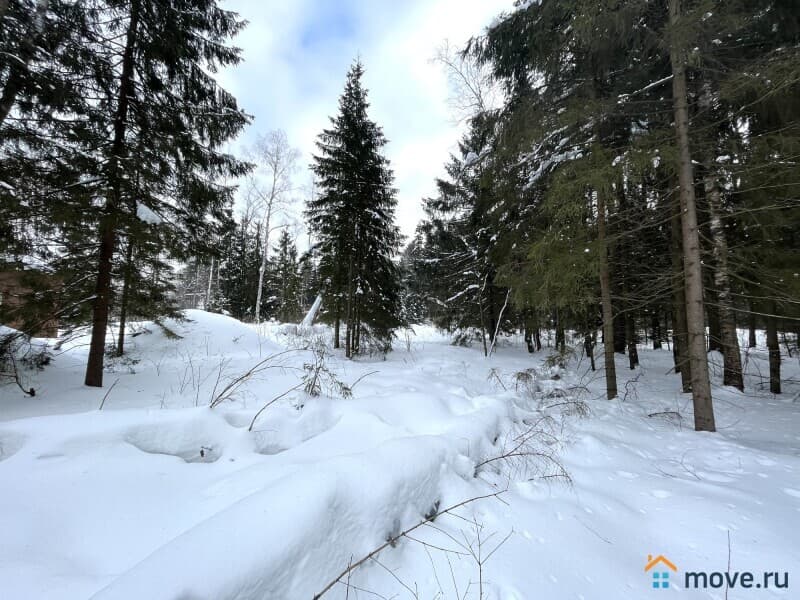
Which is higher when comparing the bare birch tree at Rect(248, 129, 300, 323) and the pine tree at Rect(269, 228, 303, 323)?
the bare birch tree at Rect(248, 129, 300, 323)

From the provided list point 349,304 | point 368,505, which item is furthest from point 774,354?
point 349,304

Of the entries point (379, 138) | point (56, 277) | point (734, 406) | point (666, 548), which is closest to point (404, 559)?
point (666, 548)

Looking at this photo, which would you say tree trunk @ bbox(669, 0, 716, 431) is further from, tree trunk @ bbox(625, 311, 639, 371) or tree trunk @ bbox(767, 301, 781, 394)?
tree trunk @ bbox(625, 311, 639, 371)

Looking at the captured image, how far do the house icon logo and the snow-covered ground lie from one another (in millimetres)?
42

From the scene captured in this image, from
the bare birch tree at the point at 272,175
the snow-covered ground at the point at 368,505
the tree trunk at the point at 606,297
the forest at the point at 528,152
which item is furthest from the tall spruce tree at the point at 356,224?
the snow-covered ground at the point at 368,505

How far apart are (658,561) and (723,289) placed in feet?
21.9

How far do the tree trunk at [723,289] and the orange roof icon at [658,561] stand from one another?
5216mm

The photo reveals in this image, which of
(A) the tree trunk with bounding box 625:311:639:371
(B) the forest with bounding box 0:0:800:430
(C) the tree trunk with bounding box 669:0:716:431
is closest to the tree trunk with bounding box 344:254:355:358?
(B) the forest with bounding box 0:0:800:430

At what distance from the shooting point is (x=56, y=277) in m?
4.95

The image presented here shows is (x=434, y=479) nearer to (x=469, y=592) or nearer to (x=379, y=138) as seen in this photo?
(x=469, y=592)

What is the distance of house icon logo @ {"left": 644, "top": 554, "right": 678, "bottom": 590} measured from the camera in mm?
1765

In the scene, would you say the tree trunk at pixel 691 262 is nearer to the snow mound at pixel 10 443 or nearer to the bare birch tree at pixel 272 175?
the snow mound at pixel 10 443

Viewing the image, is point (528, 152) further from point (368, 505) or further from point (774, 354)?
point (774, 354)

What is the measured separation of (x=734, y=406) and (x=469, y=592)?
832 cm
